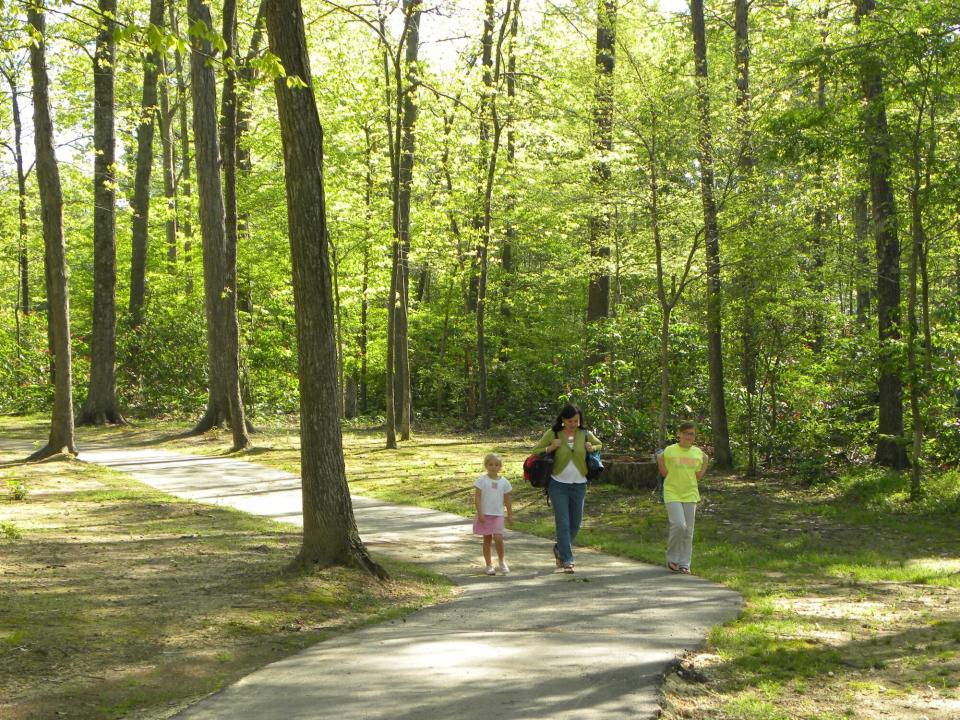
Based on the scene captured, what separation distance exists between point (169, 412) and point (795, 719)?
28206mm

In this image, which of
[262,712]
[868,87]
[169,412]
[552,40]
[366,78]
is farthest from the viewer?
[552,40]

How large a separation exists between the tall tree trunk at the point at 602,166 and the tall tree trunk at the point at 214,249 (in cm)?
843

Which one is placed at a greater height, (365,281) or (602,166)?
(602,166)

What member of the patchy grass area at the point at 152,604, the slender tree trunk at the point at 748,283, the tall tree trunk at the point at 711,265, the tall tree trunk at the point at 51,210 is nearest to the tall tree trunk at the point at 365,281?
the tall tree trunk at the point at 51,210

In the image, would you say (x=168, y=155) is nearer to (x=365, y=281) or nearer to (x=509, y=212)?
(x=365, y=281)

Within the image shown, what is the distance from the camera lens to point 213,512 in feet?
43.9

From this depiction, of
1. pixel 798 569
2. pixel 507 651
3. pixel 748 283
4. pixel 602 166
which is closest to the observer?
pixel 507 651

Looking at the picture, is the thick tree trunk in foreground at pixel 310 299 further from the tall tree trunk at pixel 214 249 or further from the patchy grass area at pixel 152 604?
the tall tree trunk at pixel 214 249

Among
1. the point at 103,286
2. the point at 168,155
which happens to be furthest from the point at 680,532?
the point at 168,155

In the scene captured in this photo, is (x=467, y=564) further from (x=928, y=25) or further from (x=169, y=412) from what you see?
(x=169, y=412)

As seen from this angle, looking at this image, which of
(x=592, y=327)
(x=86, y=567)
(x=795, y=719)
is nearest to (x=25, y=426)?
(x=592, y=327)

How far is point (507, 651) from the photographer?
257 inches

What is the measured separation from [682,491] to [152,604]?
5761mm

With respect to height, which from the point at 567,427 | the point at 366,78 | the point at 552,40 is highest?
the point at 552,40
